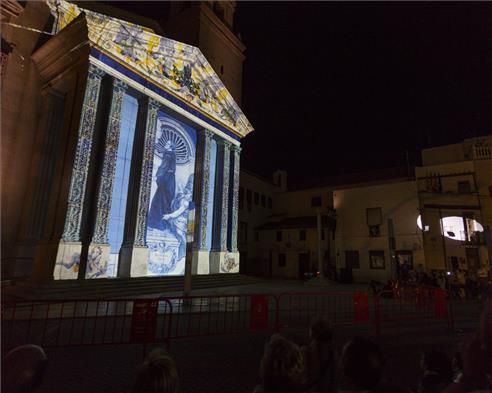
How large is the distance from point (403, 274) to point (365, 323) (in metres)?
15.0

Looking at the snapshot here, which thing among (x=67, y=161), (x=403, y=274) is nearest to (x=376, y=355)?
(x=67, y=161)

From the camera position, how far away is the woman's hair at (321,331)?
9.66 feet

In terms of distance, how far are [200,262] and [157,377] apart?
1702cm

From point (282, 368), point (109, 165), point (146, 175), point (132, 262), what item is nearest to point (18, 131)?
point (109, 165)

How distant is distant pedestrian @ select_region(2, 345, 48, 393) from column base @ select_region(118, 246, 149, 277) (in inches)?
508

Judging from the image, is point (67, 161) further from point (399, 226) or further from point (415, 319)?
point (399, 226)

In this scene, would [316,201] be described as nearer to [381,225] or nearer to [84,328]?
[381,225]

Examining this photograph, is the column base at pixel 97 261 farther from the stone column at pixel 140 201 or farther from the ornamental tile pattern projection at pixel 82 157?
the stone column at pixel 140 201

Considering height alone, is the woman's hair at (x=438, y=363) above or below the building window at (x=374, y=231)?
below

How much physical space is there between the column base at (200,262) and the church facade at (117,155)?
7 cm

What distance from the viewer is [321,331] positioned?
116 inches

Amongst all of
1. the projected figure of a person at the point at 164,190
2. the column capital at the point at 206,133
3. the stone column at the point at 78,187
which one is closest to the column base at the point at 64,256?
the stone column at the point at 78,187

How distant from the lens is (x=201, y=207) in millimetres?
19031

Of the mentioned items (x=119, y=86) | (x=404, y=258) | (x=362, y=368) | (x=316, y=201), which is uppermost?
(x=119, y=86)
